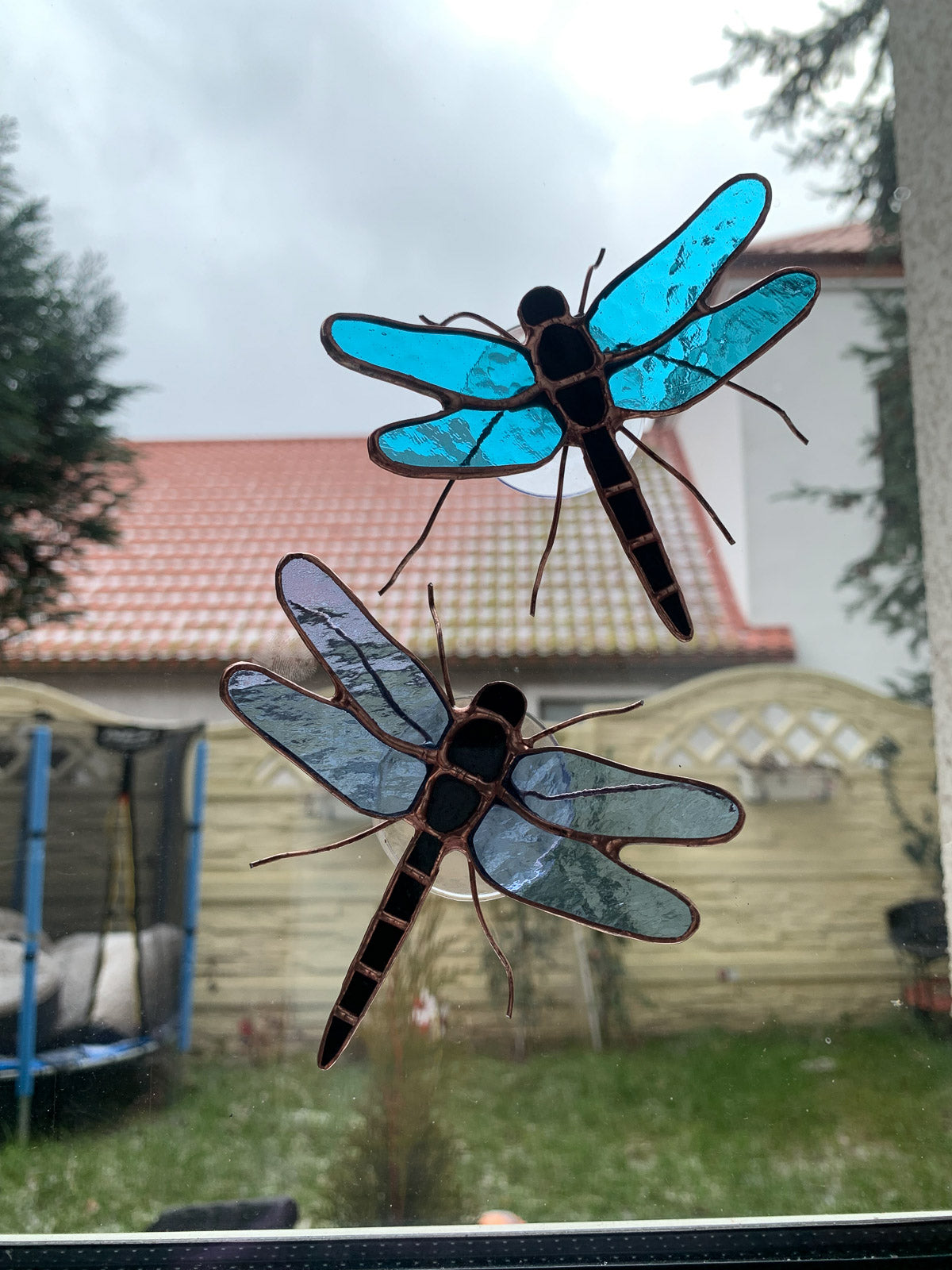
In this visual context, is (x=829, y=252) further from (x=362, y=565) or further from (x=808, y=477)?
(x=362, y=565)

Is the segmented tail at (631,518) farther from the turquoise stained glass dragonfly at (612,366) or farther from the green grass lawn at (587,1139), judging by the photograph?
the green grass lawn at (587,1139)

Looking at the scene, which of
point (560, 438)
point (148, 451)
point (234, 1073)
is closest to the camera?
point (560, 438)

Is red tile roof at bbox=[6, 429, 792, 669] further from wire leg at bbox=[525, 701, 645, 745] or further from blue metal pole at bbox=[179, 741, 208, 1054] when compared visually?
blue metal pole at bbox=[179, 741, 208, 1054]

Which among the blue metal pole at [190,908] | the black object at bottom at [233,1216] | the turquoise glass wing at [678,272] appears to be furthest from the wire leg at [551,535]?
the black object at bottom at [233,1216]

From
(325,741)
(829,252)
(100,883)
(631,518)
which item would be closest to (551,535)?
(631,518)

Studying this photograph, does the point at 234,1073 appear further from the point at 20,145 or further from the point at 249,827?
the point at 20,145

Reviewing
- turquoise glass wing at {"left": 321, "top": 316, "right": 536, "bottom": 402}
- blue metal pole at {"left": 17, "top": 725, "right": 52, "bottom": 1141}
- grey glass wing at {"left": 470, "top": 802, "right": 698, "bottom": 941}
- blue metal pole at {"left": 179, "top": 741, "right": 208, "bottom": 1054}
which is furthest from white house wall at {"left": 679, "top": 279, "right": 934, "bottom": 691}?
blue metal pole at {"left": 17, "top": 725, "right": 52, "bottom": 1141}

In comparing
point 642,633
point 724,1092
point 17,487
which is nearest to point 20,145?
point 17,487
